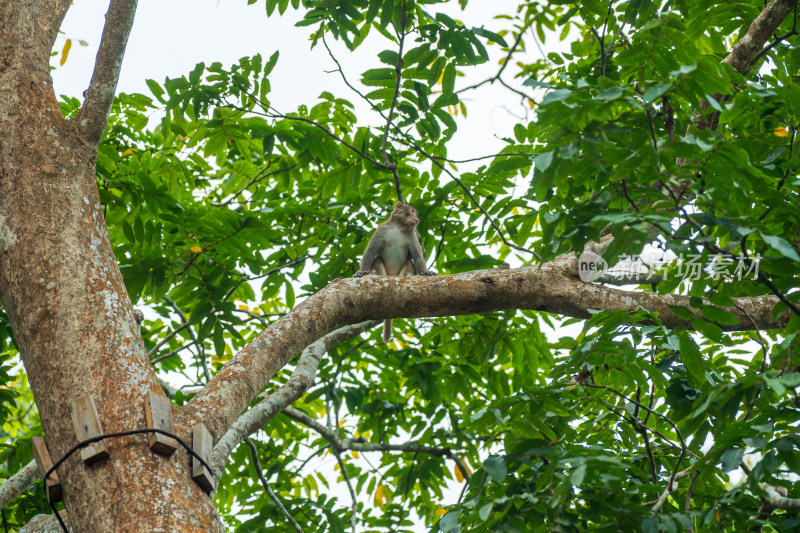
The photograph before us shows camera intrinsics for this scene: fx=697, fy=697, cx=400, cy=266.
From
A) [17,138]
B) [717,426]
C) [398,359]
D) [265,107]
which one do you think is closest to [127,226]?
[265,107]

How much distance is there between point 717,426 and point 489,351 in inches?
99.6

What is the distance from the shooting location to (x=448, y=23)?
15.1 feet

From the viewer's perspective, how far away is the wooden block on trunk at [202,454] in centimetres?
263

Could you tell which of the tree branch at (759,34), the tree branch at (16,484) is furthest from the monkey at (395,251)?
the tree branch at (16,484)

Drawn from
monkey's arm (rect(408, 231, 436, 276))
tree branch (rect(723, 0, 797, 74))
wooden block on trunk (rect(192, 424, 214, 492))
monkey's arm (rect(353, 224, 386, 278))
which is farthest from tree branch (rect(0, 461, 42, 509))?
tree branch (rect(723, 0, 797, 74))

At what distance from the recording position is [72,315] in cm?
283

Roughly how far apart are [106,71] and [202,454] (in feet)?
7.20

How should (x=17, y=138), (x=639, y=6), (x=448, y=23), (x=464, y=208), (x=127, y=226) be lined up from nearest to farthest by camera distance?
(x=17, y=138) → (x=639, y=6) → (x=448, y=23) → (x=127, y=226) → (x=464, y=208)

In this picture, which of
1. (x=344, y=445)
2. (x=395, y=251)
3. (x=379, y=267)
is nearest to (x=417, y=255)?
(x=395, y=251)

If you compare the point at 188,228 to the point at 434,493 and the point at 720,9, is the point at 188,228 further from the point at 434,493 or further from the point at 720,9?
the point at 720,9

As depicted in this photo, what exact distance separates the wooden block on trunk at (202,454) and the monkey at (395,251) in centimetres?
444

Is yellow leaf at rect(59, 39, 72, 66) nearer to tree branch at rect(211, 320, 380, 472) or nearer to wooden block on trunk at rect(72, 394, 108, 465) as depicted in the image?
tree branch at rect(211, 320, 380, 472)

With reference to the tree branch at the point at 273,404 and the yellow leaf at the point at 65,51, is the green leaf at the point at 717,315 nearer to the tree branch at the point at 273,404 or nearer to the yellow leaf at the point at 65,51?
the tree branch at the point at 273,404

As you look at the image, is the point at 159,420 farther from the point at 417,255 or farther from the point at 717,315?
the point at 417,255
